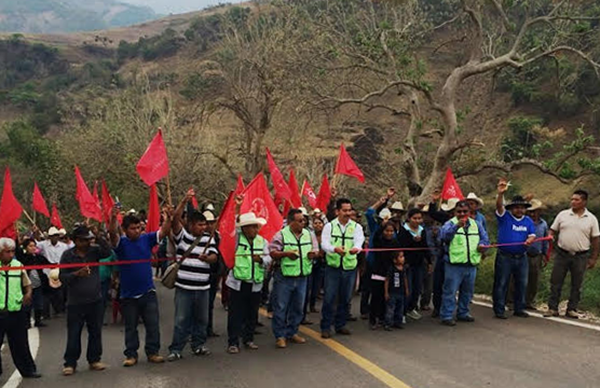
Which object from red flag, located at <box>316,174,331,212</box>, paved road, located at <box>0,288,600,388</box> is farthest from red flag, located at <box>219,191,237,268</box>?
red flag, located at <box>316,174,331,212</box>

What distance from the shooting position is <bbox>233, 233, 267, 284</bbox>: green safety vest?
773cm

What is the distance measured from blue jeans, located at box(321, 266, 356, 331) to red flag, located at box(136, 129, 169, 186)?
2580 mm

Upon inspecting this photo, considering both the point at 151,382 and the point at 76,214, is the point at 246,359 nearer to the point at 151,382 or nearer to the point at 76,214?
the point at 151,382

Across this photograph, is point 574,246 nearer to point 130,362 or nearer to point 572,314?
point 572,314

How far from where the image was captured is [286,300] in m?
7.89

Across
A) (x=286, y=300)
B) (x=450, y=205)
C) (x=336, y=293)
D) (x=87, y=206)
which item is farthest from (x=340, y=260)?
(x=87, y=206)

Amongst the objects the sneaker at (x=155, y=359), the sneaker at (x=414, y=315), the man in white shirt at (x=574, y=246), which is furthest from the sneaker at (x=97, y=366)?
the man in white shirt at (x=574, y=246)

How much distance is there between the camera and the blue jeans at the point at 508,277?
9.16 m

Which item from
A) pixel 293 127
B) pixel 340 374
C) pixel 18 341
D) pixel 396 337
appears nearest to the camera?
pixel 340 374

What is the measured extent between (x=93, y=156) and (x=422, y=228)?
824 inches

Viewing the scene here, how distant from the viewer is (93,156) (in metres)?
27.2

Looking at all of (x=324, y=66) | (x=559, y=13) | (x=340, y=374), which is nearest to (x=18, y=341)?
(x=340, y=374)

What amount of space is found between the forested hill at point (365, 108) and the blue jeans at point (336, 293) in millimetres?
6502

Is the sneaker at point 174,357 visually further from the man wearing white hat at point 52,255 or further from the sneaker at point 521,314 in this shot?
the man wearing white hat at point 52,255
